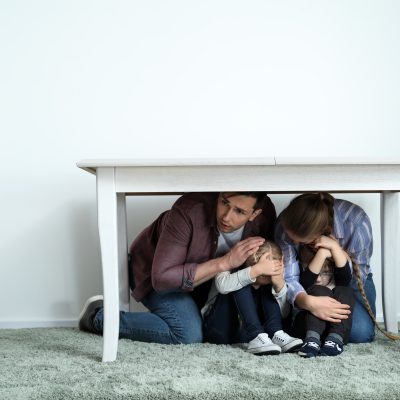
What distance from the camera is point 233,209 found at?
1.64 metres

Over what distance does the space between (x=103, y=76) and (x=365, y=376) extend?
1386mm

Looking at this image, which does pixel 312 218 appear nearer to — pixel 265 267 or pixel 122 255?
pixel 265 267

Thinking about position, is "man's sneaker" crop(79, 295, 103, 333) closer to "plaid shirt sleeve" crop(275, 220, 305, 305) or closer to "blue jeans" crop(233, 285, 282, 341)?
"blue jeans" crop(233, 285, 282, 341)

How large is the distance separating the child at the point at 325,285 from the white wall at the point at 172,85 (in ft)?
1.70

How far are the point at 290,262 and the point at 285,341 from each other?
252 millimetres

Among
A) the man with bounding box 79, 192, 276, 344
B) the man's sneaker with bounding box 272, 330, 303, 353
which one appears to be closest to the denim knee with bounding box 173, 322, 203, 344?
the man with bounding box 79, 192, 276, 344

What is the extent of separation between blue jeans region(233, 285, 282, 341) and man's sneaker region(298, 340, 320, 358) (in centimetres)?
12

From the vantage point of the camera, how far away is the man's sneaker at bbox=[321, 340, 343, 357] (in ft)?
4.98

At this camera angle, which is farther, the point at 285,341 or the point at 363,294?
the point at 363,294

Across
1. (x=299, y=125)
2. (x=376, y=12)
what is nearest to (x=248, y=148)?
(x=299, y=125)

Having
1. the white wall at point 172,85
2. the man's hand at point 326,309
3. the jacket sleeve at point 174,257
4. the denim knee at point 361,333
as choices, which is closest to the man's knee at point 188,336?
the jacket sleeve at point 174,257

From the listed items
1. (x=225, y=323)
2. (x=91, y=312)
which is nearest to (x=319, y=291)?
(x=225, y=323)

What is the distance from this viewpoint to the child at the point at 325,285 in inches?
61.2

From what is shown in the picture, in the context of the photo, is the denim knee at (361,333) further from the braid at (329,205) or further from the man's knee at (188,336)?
the man's knee at (188,336)
